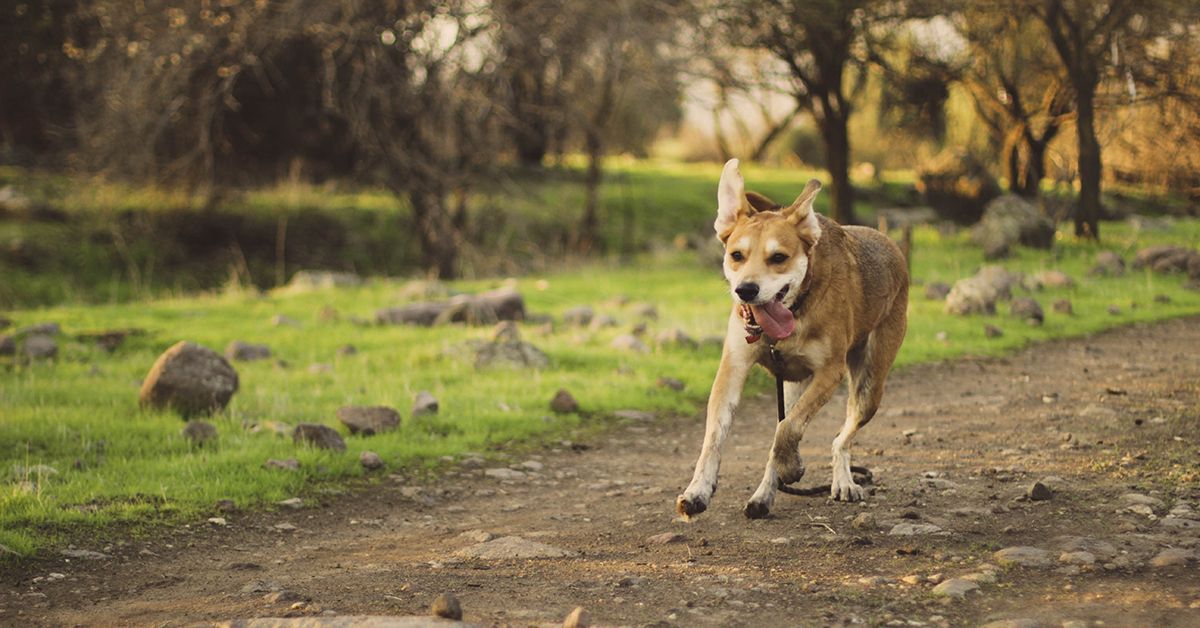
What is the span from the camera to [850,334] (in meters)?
6.77

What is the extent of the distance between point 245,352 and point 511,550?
7374 mm

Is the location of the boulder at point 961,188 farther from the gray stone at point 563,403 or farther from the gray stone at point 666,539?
the gray stone at point 666,539

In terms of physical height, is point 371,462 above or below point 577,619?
below

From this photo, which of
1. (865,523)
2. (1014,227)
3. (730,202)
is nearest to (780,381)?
(865,523)

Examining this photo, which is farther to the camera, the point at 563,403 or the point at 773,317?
the point at 563,403

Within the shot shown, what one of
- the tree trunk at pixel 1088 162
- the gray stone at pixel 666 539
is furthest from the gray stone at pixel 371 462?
the tree trunk at pixel 1088 162

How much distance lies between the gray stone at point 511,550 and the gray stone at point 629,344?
6578mm

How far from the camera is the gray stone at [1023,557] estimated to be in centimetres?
548

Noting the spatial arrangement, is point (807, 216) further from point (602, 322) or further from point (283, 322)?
point (283, 322)

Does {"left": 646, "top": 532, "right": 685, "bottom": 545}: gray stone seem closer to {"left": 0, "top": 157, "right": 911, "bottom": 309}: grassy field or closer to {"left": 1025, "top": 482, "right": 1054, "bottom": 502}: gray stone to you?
{"left": 1025, "top": 482, "right": 1054, "bottom": 502}: gray stone

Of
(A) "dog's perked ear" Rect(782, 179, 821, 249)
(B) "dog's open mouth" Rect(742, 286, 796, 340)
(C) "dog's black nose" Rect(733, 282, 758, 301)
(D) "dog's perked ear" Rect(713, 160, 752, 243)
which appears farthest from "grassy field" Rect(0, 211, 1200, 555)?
(A) "dog's perked ear" Rect(782, 179, 821, 249)

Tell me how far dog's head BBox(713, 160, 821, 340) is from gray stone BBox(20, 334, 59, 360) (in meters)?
9.08

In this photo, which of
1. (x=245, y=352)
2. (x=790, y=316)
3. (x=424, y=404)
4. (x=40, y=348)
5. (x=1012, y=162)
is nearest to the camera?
(x=790, y=316)

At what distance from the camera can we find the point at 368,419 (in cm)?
927
